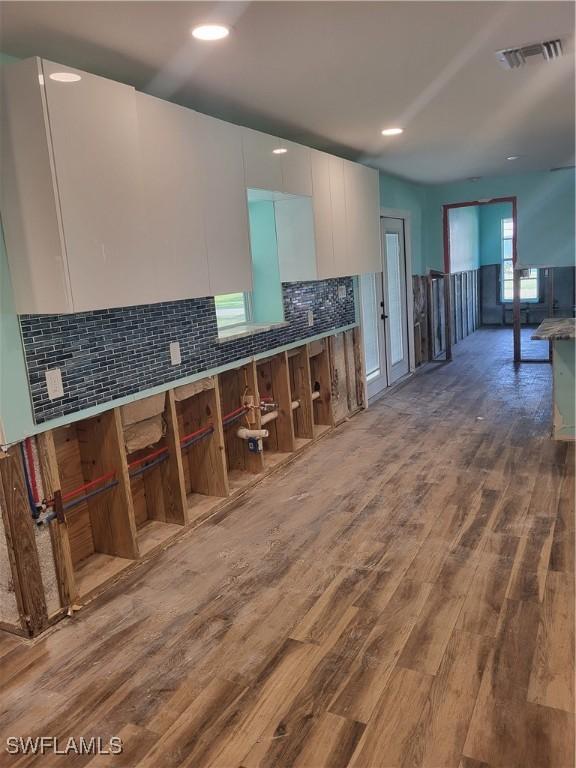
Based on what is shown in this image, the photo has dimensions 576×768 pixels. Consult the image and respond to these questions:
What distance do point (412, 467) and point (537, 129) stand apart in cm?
293

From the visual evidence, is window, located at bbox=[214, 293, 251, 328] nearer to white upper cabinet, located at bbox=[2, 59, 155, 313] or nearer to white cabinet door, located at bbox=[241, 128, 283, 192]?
white cabinet door, located at bbox=[241, 128, 283, 192]

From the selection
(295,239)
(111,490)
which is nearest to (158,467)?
(111,490)

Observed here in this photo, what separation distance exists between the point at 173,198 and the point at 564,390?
10.6 feet

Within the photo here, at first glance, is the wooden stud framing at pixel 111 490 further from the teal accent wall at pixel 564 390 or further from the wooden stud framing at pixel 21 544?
the teal accent wall at pixel 564 390

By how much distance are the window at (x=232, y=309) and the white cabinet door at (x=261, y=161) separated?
79 centimetres

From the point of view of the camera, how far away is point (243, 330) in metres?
4.07

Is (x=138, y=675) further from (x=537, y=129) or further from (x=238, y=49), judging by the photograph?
(x=537, y=129)

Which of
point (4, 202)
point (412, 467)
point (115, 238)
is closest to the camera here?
point (4, 202)

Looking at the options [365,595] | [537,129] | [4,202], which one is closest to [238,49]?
[4,202]

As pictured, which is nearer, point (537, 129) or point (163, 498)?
point (163, 498)

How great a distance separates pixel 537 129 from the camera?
476 centimetres

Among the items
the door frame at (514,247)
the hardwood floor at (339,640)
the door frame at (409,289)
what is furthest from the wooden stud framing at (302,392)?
the door frame at (514,247)

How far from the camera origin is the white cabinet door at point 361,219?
15.8ft

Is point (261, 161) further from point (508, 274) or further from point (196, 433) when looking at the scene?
point (508, 274)
